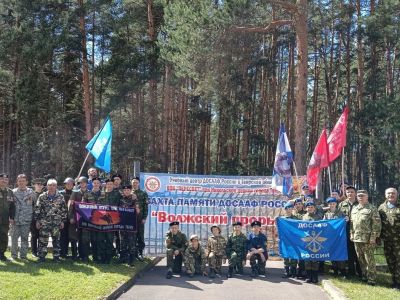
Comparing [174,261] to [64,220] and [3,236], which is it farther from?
[3,236]

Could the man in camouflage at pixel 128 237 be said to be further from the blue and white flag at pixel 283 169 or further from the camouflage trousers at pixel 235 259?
the blue and white flag at pixel 283 169

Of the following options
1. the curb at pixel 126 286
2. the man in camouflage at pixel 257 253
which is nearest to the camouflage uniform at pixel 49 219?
the curb at pixel 126 286

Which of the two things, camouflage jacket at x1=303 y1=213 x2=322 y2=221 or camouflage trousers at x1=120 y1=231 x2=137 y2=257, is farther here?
camouflage trousers at x1=120 y1=231 x2=137 y2=257

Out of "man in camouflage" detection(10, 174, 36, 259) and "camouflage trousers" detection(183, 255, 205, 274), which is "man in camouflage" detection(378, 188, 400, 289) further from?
"man in camouflage" detection(10, 174, 36, 259)

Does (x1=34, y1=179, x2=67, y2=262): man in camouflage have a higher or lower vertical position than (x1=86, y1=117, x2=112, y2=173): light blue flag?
lower

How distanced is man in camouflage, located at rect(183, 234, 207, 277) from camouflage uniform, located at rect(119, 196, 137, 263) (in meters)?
1.30

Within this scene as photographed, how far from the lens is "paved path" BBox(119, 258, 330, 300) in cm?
820

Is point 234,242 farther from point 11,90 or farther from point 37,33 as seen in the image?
point 11,90

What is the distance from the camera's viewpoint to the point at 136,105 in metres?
35.2

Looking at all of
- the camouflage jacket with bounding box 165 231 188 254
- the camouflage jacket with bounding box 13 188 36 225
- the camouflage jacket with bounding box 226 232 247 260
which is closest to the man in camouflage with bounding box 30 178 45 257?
the camouflage jacket with bounding box 13 188 36 225

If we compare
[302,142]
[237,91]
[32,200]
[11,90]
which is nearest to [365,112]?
[237,91]

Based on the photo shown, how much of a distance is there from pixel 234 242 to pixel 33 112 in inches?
922

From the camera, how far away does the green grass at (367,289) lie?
797cm

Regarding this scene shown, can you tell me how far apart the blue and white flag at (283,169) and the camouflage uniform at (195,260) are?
397cm
